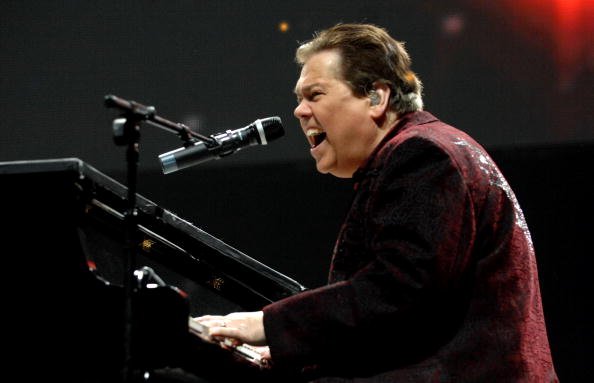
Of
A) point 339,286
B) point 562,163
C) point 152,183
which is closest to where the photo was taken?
point 339,286

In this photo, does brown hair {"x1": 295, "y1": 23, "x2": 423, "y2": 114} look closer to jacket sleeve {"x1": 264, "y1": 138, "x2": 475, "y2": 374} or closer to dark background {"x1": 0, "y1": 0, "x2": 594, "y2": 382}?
jacket sleeve {"x1": 264, "y1": 138, "x2": 475, "y2": 374}

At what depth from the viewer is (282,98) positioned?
3658 millimetres

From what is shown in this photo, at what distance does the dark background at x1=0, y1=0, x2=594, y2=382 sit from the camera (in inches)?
137

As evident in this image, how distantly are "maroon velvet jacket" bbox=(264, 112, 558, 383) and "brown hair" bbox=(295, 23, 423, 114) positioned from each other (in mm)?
285

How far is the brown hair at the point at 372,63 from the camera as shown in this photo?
A: 2045 mm

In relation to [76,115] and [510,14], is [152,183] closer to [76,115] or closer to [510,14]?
[76,115]

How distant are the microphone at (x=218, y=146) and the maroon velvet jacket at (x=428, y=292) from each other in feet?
1.20

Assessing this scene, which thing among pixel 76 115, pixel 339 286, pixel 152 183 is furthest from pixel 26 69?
pixel 339 286

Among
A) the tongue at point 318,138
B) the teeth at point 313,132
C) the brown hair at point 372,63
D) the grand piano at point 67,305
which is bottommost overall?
the grand piano at point 67,305

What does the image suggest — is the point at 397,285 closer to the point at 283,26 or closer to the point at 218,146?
the point at 218,146

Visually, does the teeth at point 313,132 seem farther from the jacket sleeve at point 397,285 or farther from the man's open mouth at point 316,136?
the jacket sleeve at point 397,285

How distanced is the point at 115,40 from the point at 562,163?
2.31m

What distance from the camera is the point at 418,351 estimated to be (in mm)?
1739

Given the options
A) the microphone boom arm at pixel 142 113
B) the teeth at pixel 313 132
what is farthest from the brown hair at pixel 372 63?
the microphone boom arm at pixel 142 113
